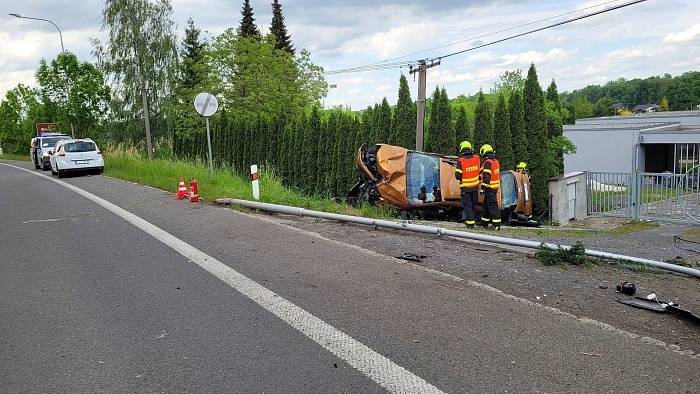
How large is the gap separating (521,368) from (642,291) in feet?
7.65

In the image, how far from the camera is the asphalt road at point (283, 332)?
12.1ft

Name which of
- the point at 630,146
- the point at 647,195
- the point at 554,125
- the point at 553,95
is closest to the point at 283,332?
the point at 647,195

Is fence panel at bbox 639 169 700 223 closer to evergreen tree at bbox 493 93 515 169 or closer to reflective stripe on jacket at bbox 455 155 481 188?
evergreen tree at bbox 493 93 515 169

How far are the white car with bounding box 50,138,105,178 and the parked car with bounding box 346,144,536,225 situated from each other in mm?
14070

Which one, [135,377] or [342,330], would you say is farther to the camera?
[342,330]

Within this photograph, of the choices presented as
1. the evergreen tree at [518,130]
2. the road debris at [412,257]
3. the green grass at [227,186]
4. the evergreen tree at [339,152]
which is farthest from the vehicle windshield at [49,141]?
the road debris at [412,257]

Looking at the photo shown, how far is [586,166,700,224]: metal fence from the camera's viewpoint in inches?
625

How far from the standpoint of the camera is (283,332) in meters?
4.46

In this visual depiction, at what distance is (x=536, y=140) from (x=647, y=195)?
3.61 m

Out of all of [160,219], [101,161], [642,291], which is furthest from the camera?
[101,161]

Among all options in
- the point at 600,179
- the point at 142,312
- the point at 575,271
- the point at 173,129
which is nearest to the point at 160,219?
the point at 142,312

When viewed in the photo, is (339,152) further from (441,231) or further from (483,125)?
(441,231)

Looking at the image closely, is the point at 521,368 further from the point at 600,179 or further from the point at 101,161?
the point at 101,161

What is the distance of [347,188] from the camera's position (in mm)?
18188
